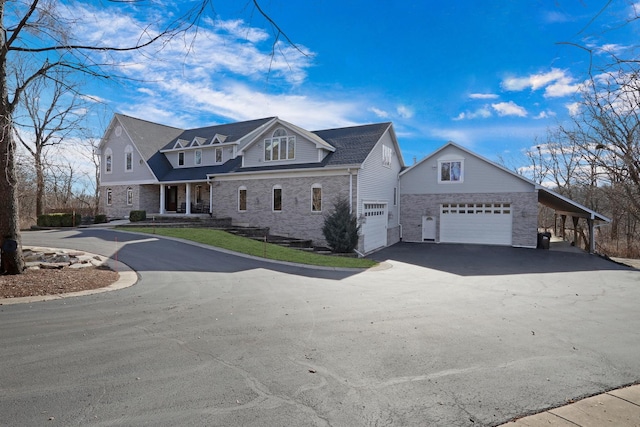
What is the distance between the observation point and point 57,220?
24.6m

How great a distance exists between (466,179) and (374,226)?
7.16 m

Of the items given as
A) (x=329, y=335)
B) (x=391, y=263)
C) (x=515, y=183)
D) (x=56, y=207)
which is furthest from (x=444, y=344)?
(x=56, y=207)

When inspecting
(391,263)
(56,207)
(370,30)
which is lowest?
(391,263)

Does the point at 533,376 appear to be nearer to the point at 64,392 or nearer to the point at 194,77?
the point at 64,392

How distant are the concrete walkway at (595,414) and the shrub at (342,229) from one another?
1489cm

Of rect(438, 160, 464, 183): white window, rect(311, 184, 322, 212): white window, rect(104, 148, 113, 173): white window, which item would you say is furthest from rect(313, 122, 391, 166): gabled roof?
rect(104, 148, 113, 173): white window

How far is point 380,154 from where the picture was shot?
73.9 ft

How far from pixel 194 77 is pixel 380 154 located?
18.1 m

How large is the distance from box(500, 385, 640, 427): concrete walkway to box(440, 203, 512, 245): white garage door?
20070mm

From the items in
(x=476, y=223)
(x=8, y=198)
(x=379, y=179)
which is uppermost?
(x=379, y=179)

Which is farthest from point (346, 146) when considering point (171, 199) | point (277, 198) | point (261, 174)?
point (171, 199)

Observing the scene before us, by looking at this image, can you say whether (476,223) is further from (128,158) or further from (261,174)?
(128,158)

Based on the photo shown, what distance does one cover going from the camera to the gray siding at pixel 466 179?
2219 centimetres

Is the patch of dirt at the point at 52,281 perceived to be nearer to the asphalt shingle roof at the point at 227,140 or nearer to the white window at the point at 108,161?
the asphalt shingle roof at the point at 227,140
